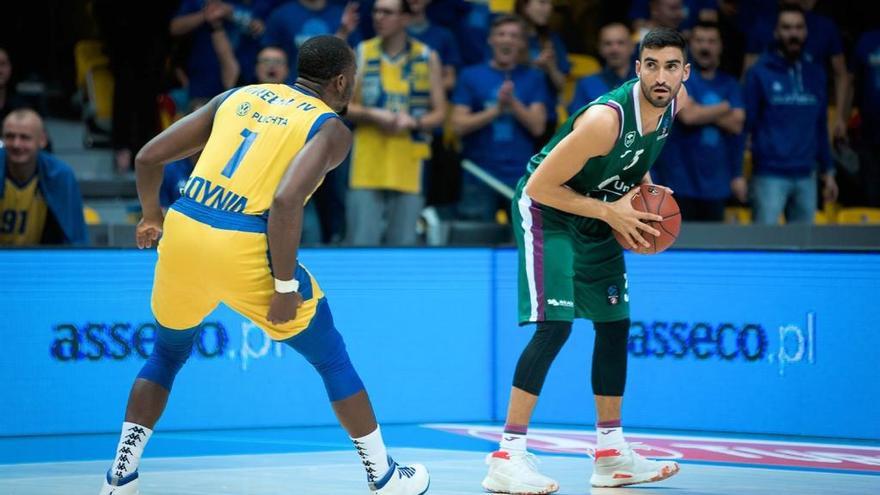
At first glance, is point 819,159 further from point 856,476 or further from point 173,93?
point 173,93

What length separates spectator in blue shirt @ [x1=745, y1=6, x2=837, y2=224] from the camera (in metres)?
9.20

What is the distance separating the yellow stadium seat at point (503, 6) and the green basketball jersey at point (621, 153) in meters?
4.03

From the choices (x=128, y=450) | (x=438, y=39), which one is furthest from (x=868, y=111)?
(x=128, y=450)

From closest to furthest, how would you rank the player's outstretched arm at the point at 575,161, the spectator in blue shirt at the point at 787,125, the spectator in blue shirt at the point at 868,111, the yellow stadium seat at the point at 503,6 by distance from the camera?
the player's outstretched arm at the point at 575,161 < the spectator in blue shirt at the point at 787,125 < the yellow stadium seat at the point at 503,6 < the spectator in blue shirt at the point at 868,111

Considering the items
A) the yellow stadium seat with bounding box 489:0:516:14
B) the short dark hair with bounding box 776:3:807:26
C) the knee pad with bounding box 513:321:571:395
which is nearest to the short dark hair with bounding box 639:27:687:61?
the knee pad with bounding box 513:321:571:395

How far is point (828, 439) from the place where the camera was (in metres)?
7.09

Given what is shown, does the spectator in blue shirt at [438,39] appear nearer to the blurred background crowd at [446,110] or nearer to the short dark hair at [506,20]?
the blurred background crowd at [446,110]

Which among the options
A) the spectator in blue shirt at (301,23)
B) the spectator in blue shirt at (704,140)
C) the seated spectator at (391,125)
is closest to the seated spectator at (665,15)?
the spectator in blue shirt at (704,140)

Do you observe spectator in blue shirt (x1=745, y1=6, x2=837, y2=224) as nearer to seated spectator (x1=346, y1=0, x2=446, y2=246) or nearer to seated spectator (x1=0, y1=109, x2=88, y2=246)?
seated spectator (x1=346, y1=0, x2=446, y2=246)

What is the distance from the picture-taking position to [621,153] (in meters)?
5.67

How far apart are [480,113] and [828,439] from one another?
10.5 feet

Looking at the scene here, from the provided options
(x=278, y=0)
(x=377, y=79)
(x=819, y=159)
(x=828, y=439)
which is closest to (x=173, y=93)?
(x=278, y=0)

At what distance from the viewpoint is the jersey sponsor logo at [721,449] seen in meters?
6.38

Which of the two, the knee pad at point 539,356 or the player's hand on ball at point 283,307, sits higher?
the player's hand on ball at point 283,307
